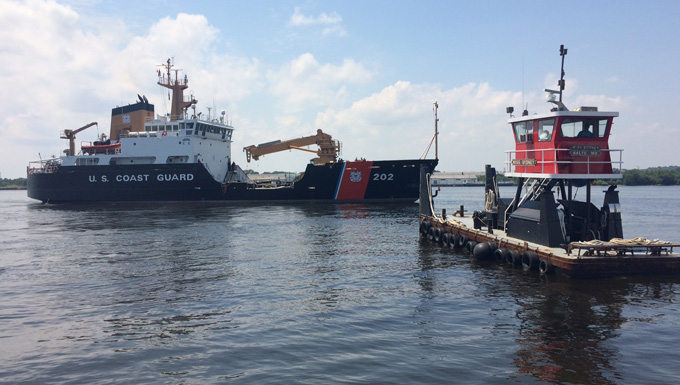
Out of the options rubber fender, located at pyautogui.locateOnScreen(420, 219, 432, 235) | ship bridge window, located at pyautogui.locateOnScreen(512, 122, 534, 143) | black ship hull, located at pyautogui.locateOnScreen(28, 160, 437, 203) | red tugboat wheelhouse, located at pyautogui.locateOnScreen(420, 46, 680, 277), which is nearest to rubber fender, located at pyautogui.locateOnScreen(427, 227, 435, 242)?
rubber fender, located at pyautogui.locateOnScreen(420, 219, 432, 235)

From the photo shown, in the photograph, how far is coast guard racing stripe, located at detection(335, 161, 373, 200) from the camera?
149 ft

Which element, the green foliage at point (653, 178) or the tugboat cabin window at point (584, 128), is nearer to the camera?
the tugboat cabin window at point (584, 128)

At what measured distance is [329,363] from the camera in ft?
27.2

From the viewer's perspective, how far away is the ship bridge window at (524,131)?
1674cm

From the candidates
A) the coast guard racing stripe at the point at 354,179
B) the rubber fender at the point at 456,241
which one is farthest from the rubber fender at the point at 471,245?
the coast guard racing stripe at the point at 354,179

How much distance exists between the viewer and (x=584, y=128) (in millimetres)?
15289

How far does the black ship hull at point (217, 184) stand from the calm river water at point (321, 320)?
25.9m

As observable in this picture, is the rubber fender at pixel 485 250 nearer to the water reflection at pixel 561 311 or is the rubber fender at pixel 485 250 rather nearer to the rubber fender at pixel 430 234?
the water reflection at pixel 561 311

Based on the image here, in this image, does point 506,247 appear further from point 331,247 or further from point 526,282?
point 331,247

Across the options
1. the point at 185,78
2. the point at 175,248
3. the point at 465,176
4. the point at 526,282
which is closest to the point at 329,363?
the point at 526,282

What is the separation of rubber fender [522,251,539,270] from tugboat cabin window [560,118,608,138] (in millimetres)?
3992

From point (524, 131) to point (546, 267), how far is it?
18.0ft

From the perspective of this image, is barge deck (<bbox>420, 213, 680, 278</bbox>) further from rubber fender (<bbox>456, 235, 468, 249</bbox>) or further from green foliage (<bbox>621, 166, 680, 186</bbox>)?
green foliage (<bbox>621, 166, 680, 186</bbox>)

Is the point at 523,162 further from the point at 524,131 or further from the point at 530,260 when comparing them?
the point at 530,260
